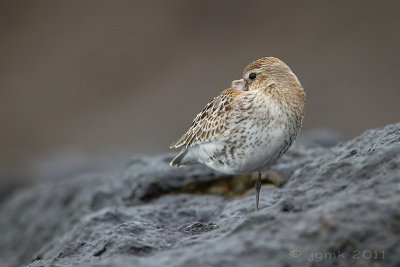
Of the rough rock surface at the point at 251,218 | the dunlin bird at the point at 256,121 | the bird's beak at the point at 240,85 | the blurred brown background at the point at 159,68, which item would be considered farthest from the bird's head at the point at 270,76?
the blurred brown background at the point at 159,68

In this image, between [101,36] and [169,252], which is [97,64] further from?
[169,252]

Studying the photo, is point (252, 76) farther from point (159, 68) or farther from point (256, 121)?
point (159, 68)

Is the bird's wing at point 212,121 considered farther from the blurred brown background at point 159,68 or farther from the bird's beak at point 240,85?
the blurred brown background at point 159,68

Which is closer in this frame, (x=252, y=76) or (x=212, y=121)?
(x=252, y=76)

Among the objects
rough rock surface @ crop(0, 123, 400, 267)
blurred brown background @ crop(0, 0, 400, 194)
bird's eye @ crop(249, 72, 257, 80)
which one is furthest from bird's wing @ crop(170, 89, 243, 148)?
blurred brown background @ crop(0, 0, 400, 194)

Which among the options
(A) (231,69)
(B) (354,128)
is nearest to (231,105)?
(B) (354,128)

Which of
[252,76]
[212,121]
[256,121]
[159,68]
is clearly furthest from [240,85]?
[159,68]
